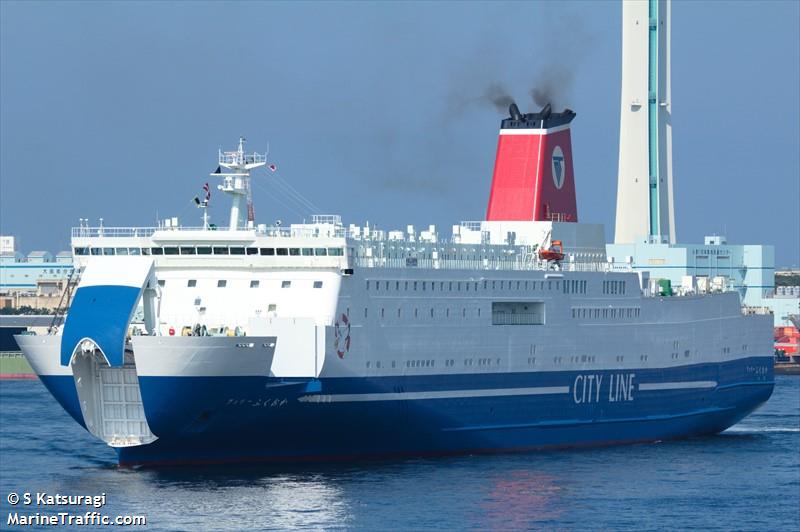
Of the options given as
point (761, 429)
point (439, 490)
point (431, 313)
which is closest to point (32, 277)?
point (761, 429)

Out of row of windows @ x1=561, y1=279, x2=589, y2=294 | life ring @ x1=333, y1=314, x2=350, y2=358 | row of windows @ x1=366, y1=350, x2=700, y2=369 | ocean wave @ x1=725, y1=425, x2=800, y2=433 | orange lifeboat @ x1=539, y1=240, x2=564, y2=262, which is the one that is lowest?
ocean wave @ x1=725, y1=425, x2=800, y2=433

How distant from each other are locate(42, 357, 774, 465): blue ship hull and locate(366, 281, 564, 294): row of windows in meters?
2.19

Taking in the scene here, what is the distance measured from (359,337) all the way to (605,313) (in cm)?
1076

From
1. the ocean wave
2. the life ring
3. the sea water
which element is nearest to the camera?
the sea water

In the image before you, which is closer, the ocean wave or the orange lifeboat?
the orange lifeboat

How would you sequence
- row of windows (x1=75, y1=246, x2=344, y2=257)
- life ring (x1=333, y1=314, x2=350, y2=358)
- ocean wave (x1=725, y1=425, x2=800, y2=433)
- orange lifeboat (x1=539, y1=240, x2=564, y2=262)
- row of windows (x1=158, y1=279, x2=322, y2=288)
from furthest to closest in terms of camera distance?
ocean wave (x1=725, y1=425, x2=800, y2=433)
orange lifeboat (x1=539, y1=240, x2=564, y2=262)
row of windows (x1=75, y1=246, x2=344, y2=257)
row of windows (x1=158, y1=279, x2=322, y2=288)
life ring (x1=333, y1=314, x2=350, y2=358)

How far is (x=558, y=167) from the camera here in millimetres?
53031

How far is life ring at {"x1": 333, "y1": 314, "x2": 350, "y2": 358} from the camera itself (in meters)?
41.6

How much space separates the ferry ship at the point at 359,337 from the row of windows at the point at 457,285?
48 mm

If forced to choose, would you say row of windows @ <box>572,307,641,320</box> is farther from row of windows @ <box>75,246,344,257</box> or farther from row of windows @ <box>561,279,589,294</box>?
row of windows @ <box>75,246,344,257</box>

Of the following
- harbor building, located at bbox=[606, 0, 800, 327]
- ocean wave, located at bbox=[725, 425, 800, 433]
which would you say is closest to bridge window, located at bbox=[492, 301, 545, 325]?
ocean wave, located at bbox=[725, 425, 800, 433]

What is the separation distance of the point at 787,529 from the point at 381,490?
8.49 meters

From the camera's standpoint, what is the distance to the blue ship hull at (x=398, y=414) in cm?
4028

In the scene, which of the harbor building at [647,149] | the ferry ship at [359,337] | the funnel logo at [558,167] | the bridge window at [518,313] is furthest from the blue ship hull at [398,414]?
the harbor building at [647,149]
